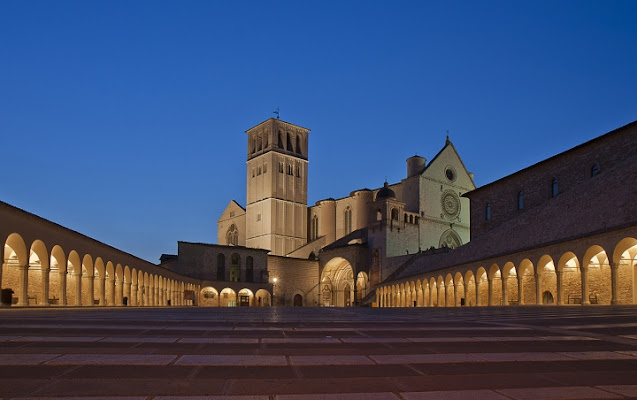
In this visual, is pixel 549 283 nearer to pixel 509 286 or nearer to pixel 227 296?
pixel 509 286

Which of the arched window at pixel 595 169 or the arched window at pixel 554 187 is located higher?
the arched window at pixel 595 169

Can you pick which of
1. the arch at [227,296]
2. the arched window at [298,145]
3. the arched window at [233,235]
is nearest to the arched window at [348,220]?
the arched window at [298,145]

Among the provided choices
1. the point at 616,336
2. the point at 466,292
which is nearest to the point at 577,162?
the point at 466,292

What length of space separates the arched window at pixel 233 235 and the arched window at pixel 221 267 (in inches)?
1061

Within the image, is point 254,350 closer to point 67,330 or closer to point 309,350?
Result: point 309,350

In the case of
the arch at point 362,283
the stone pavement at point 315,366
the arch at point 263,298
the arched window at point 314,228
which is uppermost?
the arched window at point 314,228

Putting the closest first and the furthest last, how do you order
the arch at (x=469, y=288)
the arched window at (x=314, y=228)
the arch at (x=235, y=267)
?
the arch at (x=469, y=288), the arch at (x=235, y=267), the arched window at (x=314, y=228)

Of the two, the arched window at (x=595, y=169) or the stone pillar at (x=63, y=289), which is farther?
the arched window at (x=595, y=169)

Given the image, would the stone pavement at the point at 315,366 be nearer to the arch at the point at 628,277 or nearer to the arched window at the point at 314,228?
the arch at the point at 628,277

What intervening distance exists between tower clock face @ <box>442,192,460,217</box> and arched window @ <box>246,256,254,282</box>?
74.7 feet

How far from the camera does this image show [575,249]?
85.7 ft

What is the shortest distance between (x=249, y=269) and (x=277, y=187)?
20205mm

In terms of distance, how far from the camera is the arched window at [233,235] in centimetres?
9375

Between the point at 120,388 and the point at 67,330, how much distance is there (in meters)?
4.31
